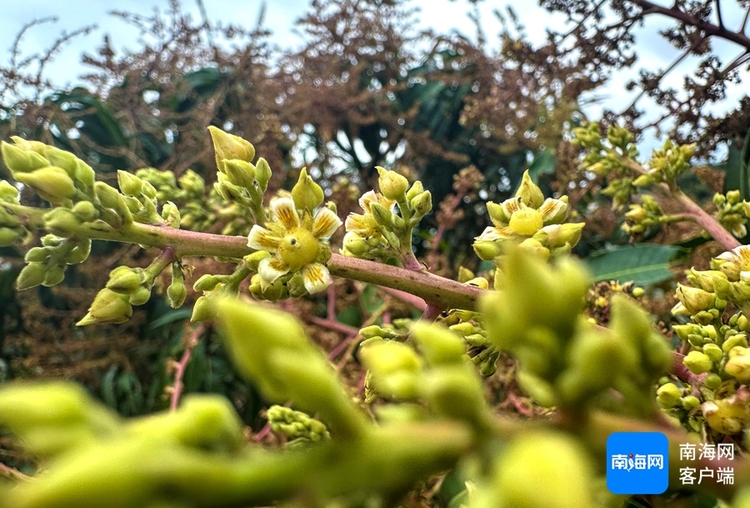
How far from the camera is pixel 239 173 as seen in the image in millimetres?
437

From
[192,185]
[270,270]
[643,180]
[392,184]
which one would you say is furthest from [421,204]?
[192,185]

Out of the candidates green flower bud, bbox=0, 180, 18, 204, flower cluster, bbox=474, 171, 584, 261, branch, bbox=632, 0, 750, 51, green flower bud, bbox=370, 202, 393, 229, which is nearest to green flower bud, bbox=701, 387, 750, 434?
flower cluster, bbox=474, 171, 584, 261

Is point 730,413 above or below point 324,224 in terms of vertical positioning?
below

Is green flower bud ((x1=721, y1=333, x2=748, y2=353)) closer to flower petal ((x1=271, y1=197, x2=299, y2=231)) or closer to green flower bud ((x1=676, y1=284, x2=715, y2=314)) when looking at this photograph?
green flower bud ((x1=676, y1=284, x2=715, y2=314))

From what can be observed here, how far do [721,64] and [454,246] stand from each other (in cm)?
82

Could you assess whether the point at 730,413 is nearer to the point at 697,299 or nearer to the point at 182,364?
the point at 697,299

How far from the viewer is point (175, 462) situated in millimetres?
150

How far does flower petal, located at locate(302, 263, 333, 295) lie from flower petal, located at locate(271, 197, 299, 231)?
4 centimetres

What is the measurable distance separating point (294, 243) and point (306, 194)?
5 cm

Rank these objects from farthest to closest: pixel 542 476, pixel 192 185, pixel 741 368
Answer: pixel 192 185, pixel 741 368, pixel 542 476

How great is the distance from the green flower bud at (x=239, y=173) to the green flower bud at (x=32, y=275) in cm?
14

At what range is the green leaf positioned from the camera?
895mm

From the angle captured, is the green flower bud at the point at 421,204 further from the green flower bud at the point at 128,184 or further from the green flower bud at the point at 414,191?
the green flower bud at the point at 128,184

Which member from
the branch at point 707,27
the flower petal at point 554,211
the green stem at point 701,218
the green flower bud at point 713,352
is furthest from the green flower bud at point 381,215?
the branch at point 707,27
